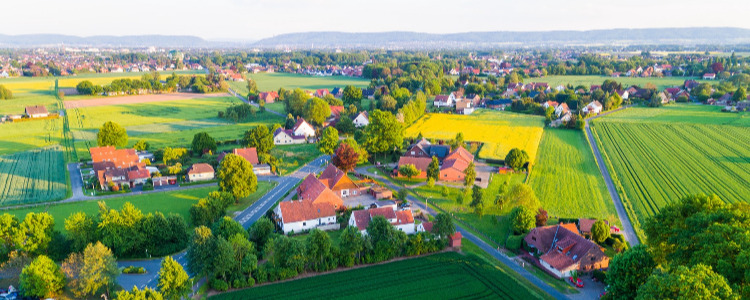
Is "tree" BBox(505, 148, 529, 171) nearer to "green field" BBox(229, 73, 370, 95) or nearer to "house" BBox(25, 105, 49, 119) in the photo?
"house" BBox(25, 105, 49, 119)

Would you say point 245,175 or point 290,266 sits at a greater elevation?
point 245,175

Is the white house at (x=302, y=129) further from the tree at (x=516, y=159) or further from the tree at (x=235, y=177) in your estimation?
the tree at (x=516, y=159)

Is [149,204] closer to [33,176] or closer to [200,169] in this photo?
[200,169]

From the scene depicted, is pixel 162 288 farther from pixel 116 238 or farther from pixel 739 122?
pixel 739 122

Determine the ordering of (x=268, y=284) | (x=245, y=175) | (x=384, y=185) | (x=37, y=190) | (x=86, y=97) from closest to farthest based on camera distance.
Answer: (x=268, y=284), (x=245, y=175), (x=37, y=190), (x=384, y=185), (x=86, y=97)

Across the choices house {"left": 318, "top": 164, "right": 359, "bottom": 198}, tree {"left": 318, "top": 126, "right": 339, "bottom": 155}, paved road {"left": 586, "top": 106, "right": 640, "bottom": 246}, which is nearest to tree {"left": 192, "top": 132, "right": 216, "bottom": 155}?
tree {"left": 318, "top": 126, "right": 339, "bottom": 155}

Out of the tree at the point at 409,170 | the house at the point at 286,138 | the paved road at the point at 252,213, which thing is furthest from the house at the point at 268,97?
the tree at the point at 409,170

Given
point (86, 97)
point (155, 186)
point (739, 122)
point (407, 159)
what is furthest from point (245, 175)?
point (86, 97)
